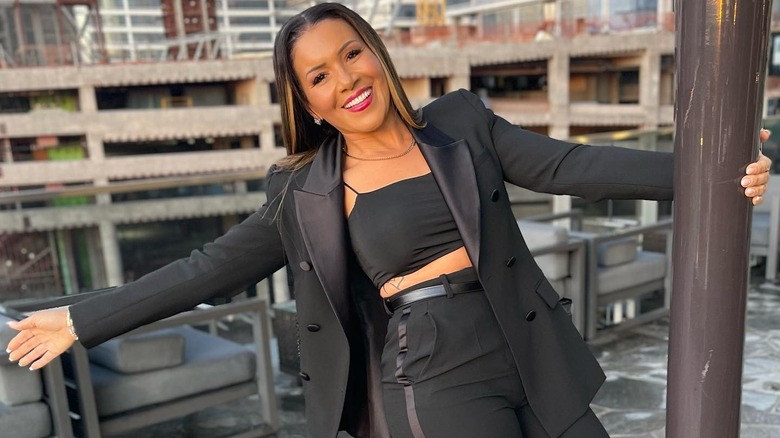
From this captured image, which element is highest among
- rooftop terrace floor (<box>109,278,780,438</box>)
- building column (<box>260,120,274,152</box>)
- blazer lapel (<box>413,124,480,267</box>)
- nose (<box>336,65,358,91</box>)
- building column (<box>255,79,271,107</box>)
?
nose (<box>336,65,358,91</box>)

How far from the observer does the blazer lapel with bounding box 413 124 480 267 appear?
1194 millimetres

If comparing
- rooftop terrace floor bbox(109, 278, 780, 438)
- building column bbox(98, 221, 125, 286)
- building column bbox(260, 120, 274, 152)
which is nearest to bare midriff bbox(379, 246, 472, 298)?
rooftop terrace floor bbox(109, 278, 780, 438)

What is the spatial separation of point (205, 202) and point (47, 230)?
1.50m

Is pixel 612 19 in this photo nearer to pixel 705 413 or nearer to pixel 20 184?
pixel 20 184

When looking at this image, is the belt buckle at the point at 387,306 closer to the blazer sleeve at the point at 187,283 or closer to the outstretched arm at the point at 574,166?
the blazer sleeve at the point at 187,283

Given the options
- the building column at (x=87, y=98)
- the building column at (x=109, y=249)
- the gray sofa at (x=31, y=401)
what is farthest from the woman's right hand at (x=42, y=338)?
the building column at (x=87, y=98)

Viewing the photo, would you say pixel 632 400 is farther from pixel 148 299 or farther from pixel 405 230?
pixel 148 299

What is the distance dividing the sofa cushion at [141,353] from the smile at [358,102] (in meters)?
1.69

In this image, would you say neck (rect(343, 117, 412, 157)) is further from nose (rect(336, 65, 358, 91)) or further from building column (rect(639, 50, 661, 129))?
building column (rect(639, 50, 661, 129))

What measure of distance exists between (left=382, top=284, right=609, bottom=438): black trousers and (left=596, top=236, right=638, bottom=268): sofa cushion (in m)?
2.91

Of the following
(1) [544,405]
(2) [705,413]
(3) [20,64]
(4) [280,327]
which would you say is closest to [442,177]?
(1) [544,405]

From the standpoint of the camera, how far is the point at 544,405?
1.21 metres

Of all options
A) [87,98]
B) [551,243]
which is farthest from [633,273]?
[87,98]

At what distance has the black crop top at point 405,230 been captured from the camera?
120cm
